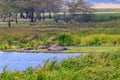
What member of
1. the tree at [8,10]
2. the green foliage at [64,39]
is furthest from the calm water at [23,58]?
the tree at [8,10]

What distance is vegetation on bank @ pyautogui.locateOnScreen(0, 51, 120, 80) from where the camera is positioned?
968 inches

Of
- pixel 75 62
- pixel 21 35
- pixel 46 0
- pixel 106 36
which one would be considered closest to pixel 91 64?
pixel 75 62

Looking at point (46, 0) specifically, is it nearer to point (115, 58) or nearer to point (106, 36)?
point (106, 36)

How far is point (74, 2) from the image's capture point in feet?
397

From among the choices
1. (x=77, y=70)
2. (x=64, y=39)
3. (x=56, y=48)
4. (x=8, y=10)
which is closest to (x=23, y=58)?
(x=56, y=48)

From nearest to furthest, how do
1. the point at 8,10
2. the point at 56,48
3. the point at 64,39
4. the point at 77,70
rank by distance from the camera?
the point at 77,70 < the point at 56,48 < the point at 64,39 < the point at 8,10

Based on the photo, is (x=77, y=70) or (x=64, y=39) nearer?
(x=77, y=70)

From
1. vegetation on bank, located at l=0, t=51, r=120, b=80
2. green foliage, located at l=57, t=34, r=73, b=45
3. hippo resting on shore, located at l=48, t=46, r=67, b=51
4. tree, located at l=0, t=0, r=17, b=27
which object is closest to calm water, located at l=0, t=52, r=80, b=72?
hippo resting on shore, located at l=48, t=46, r=67, b=51

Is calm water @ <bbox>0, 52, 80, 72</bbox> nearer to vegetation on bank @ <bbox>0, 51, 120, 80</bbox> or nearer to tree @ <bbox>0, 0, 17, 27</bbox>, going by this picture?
vegetation on bank @ <bbox>0, 51, 120, 80</bbox>

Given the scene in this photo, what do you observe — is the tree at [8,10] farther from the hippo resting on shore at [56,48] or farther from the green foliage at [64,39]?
the hippo resting on shore at [56,48]

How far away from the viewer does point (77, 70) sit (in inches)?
1083

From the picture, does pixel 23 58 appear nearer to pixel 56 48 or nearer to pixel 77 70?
pixel 56 48

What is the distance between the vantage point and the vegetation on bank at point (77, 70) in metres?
24.6

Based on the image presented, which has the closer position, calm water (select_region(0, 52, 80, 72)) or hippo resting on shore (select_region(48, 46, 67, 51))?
calm water (select_region(0, 52, 80, 72))
